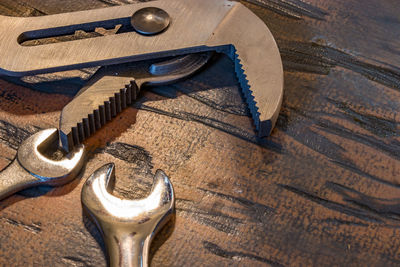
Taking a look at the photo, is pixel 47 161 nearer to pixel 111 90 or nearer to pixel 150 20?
pixel 111 90

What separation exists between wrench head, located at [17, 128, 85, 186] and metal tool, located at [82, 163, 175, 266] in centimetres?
4

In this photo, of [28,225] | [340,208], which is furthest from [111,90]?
[340,208]

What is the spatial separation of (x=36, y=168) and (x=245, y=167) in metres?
0.36

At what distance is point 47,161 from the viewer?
0.78 m

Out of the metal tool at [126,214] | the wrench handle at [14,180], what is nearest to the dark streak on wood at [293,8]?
the metal tool at [126,214]

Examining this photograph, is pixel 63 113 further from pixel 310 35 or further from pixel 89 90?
pixel 310 35

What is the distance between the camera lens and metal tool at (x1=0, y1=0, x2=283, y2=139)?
846 millimetres

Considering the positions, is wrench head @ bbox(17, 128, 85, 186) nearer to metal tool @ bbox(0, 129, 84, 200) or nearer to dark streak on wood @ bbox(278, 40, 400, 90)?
metal tool @ bbox(0, 129, 84, 200)

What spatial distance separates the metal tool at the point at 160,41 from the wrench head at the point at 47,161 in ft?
0.41

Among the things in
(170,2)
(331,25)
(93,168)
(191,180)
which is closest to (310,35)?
(331,25)

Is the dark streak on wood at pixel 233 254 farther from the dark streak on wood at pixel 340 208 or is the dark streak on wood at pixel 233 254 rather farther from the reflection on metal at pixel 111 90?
the reflection on metal at pixel 111 90

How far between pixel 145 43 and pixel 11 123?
0.95 feet

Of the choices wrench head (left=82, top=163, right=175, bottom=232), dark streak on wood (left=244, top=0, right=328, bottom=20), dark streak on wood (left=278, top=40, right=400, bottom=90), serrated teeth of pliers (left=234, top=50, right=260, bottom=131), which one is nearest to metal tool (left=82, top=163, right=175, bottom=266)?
wrench head (left=82, top=163, right=175, bottom=232)

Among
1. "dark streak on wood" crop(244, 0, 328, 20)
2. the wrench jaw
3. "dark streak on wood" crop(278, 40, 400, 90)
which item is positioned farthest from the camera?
"dark streak on wood" crop(244, 0, 328, 20)
